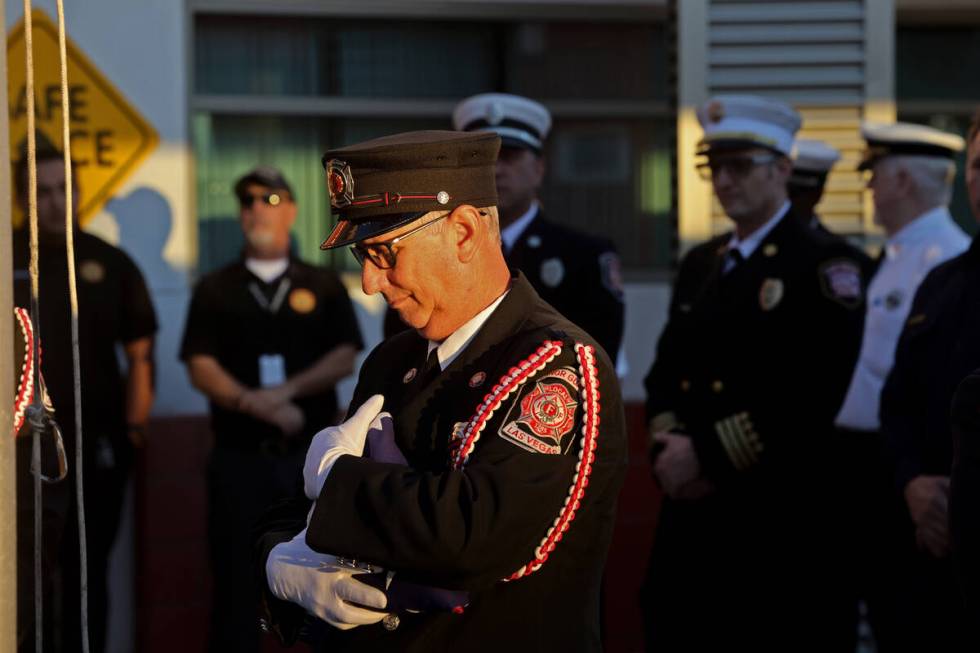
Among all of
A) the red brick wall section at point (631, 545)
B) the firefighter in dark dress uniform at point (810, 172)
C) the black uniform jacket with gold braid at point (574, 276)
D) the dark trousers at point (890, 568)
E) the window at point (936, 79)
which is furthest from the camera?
the window at point (936, 79)

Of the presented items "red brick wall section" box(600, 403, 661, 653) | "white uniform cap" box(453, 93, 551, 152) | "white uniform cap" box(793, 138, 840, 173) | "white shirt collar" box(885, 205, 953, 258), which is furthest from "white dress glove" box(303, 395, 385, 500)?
"white uniform cap" box(793, 138, 840, 173)

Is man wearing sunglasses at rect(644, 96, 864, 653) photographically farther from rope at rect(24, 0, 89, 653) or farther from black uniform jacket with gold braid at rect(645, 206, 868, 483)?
rope at rect(24, 0, 89, 653)

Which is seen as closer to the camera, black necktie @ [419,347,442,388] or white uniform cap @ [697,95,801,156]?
black necktie @ [419,347,442,388]

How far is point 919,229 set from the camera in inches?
221

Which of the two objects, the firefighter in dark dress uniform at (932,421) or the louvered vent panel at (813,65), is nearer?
the firefighter in dark dress uniform at (932,421)

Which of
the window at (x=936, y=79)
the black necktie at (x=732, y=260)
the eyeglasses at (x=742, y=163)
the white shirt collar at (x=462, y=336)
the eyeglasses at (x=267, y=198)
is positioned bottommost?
the white shirt collar at (x=462, y=336)

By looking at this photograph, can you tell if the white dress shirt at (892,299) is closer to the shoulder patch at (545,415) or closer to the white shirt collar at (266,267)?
the white shirt collar at (266,267)

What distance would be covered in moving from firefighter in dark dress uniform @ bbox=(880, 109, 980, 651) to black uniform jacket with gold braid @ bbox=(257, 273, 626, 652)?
1.64 metres

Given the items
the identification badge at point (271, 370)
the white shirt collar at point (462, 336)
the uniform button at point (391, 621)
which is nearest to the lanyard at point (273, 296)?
the identification badge at point (271, 370)

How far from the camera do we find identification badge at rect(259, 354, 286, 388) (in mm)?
5863

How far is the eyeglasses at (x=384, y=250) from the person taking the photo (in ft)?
8.55

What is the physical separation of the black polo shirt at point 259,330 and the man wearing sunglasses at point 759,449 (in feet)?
5.38

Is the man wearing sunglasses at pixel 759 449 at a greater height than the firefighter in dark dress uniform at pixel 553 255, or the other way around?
the firefighter in dark dress uniform at pixel 553 255

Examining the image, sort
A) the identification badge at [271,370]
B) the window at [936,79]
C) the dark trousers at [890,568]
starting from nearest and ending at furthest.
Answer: the dark trousers at [890,568]
the identification badge at [271,370]
the window at [936,79]
